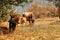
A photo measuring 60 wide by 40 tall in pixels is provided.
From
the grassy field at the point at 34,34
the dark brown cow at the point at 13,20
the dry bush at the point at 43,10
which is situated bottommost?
the dry bush at the point at 43,10

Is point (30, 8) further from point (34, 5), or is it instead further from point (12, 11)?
point (12, 11)

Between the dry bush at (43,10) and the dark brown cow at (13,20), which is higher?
the dark brown cow at (13,20)

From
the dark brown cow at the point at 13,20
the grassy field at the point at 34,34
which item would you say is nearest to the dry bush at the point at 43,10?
the grassy field at the point at 34,34

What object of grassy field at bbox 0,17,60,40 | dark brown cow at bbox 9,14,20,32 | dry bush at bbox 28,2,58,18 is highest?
dark brown cow at bbox 9,14,20,32

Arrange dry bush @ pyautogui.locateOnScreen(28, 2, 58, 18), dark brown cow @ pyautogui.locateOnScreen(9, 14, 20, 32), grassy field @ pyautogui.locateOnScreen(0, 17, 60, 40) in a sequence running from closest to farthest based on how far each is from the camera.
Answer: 1. grassy field @ pyautogui.locateOnScreen(0, 17, 60, 40)
2. dark brown cow @ pyautogui.locateOnScreen(9, 14, 20, 32)
3. dry bush @ pyautogui.locateOnScreen(28, 2, 58, 18)

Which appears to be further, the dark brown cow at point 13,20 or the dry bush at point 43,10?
the dry bush at point 43,10

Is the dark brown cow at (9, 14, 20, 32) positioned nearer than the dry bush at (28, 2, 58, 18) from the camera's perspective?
Yes

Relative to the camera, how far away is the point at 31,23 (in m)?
20.2

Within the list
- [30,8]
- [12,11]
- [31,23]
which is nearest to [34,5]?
[30,8]

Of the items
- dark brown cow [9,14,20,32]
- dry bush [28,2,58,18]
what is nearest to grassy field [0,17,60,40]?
dark brown cow [9,14,20,32]

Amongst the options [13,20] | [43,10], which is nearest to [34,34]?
[13,20]

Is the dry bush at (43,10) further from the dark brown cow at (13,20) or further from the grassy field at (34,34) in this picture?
the dark brown cow at (13,20)

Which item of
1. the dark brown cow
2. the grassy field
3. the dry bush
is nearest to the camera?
the grassy field

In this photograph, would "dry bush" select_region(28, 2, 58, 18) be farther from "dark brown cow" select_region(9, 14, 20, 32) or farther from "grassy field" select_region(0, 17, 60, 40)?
"dark brown cow" select_region(9, 14, 20, 32)
